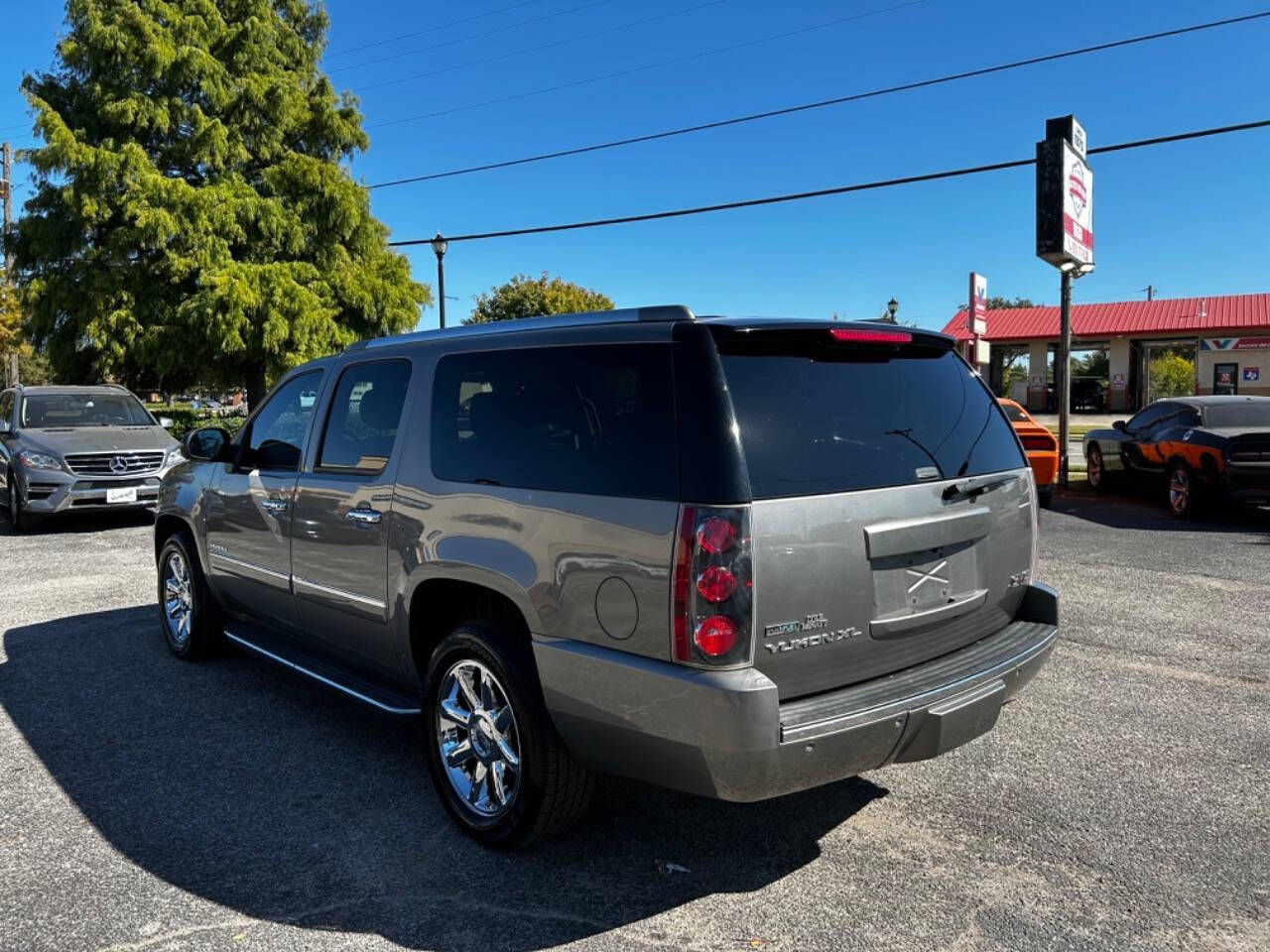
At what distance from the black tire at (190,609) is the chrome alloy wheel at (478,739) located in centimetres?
258

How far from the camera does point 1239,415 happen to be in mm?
11391

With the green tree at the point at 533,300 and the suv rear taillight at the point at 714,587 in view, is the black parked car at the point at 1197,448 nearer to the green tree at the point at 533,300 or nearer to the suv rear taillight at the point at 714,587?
the suv rear taillight at the point at 714,587

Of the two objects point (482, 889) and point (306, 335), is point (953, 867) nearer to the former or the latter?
point (482, 889)

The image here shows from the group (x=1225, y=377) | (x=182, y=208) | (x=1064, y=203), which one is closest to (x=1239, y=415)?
(x=1064, y=203)

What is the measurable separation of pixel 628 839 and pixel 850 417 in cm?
173

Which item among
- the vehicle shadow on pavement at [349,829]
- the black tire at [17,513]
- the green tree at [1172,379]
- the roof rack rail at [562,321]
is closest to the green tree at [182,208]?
the black tire at [17,513]

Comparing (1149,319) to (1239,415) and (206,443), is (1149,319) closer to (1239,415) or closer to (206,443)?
(1239,415)

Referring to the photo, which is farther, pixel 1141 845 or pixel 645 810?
pixel 645 810

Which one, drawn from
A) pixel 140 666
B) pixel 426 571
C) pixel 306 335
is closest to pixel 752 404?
pixel 426 571

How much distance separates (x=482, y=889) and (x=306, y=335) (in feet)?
65.3

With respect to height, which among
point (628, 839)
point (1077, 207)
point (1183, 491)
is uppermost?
point (1077, 207)

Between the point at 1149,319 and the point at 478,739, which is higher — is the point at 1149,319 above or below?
above

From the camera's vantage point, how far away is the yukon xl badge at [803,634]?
8.95ft

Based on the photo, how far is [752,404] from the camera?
2889 millimetres
